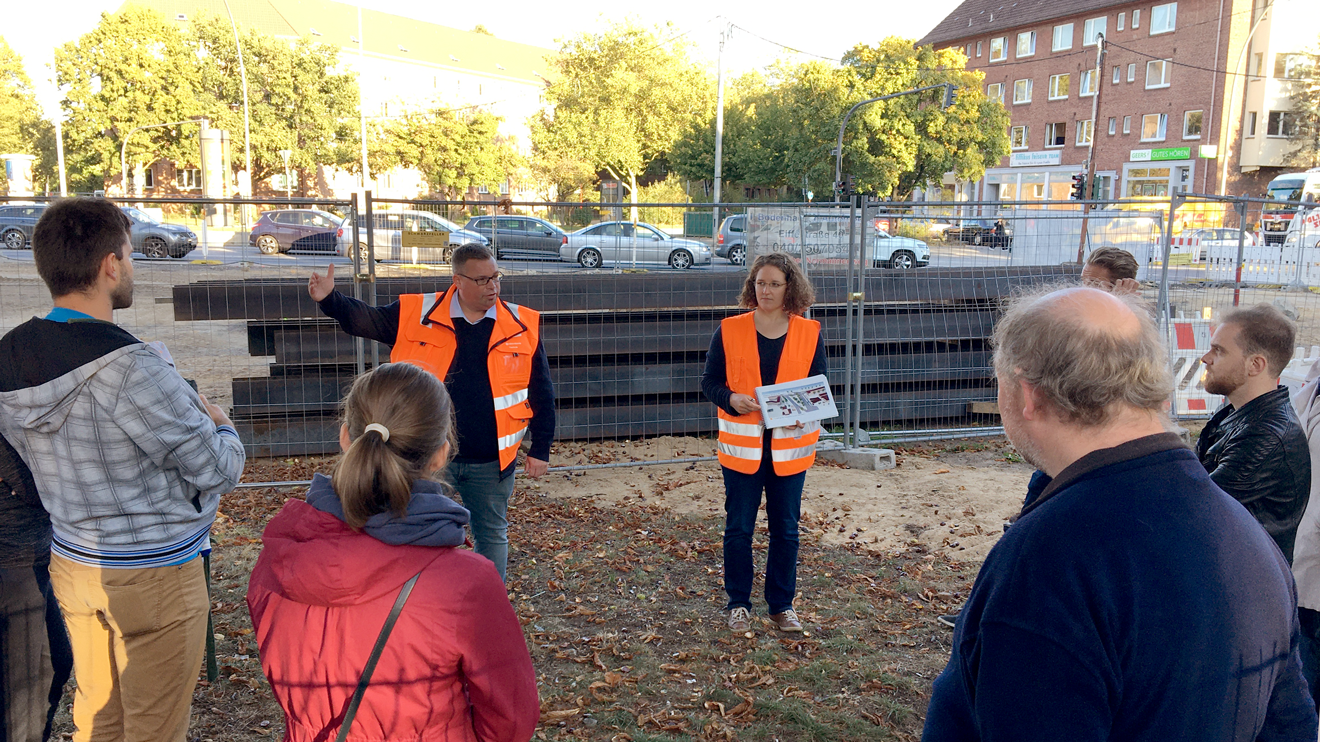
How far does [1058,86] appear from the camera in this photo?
2143 inches

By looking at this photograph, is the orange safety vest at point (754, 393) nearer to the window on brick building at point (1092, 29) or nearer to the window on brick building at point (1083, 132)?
the window on brick building at point (1083, 132)

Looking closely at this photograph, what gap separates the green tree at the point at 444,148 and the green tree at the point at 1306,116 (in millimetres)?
41166

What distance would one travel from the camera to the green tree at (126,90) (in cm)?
4244

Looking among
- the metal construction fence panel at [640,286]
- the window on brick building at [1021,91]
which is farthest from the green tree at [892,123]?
the metal construction fence panel at [640,286]

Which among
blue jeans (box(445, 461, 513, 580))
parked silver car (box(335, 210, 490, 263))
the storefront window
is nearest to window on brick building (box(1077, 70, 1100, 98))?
the storefront window

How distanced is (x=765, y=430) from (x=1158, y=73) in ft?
179

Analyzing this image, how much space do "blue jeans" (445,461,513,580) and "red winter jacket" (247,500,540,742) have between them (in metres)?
2.19

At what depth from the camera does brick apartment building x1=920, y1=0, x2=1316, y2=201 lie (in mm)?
45344

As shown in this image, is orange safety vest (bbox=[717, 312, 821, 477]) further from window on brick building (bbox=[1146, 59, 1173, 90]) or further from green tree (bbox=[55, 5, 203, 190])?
window on brick building (bbox=[1146, 59, 1173, 90])

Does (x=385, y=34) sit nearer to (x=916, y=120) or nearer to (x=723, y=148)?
(x=723, y=148)

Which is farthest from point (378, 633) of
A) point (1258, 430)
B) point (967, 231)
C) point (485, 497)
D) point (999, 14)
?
point (999, 14)

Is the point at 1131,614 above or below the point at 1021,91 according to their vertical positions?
below

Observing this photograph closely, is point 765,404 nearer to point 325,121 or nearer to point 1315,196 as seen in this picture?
point 1315,196

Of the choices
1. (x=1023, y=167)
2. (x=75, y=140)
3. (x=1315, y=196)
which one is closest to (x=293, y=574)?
(x=1315, y=196)
